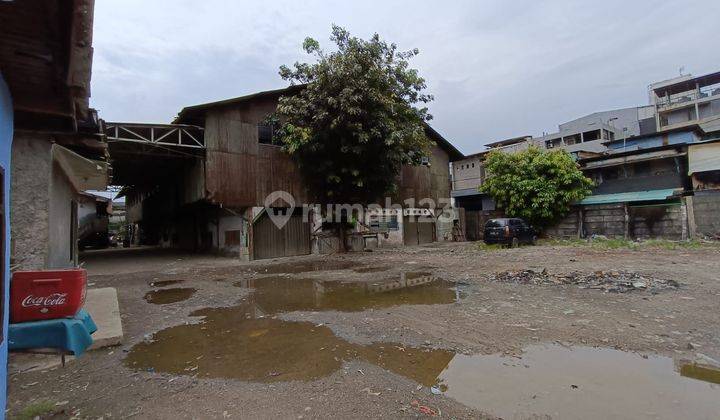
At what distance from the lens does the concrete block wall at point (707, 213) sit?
16.6 m

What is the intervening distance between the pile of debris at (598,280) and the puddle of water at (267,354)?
526cm

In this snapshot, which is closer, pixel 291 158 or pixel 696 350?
pixel 696 350

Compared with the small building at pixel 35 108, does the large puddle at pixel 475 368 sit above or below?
below

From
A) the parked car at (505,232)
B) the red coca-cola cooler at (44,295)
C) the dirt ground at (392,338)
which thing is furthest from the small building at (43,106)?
the parked car at (505,232)

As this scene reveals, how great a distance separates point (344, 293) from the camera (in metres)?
8.38

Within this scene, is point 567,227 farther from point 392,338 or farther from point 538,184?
point 392,338

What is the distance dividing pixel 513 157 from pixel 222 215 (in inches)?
682

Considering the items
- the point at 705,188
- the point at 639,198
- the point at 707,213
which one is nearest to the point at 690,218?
the point at 707,213

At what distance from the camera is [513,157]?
22.5 metres

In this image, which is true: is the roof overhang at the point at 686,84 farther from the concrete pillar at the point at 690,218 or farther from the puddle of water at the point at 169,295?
the puddle of water at the point at 169,295

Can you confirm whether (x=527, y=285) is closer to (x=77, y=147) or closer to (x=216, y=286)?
(x=216, y=286)

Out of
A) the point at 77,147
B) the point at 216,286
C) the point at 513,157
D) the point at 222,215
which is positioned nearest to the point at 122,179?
the point at 222,215

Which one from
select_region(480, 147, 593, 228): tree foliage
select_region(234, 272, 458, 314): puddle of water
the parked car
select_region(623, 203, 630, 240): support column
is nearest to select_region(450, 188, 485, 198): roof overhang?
select_region(480, 147, 593, 228): tree foliage

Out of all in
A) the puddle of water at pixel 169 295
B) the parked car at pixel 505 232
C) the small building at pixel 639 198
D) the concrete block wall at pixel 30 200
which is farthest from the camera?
the small building at pixel 639 198
